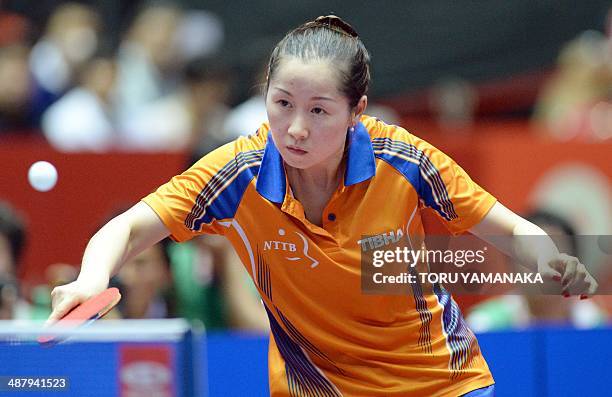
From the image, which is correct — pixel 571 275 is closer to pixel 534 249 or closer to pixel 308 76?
pixel 534 249

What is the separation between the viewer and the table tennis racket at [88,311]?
246 centimetres

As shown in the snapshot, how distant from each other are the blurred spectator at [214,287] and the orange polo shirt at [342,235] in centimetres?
236

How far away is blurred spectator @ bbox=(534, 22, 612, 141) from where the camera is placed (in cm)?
772

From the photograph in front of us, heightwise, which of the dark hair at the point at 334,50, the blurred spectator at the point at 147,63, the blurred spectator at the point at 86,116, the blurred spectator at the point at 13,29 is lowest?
the dark hair at the point at 334,50

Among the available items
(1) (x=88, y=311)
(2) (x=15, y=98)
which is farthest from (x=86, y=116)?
(1) (x=88, y=311)

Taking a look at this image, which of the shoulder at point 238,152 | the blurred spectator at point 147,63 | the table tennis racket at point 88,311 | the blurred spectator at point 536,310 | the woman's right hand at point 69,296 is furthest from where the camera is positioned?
the blurred spectator at point 147,63

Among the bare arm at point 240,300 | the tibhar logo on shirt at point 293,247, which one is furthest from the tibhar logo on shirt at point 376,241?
the bare arm at point 240,300

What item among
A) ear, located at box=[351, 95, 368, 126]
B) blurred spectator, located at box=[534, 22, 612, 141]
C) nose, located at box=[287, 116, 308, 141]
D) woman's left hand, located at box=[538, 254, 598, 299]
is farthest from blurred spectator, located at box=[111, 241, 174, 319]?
blurred spectator, located at box=[534, 22, 612, 141]

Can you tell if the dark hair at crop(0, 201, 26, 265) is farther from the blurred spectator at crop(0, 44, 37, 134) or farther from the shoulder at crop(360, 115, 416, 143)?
the shoulder at crop(360, 115, 416, 143)

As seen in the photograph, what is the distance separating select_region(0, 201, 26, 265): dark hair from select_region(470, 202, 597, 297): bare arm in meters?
2.78

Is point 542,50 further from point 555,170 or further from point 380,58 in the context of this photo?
point 555,170

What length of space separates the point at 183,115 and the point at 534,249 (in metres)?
4.68

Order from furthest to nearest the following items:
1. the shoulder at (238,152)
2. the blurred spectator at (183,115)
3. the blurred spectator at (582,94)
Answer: the blurred spectator at (582,94), the blurred spectator at (183,115), the shoulder at (238,152)

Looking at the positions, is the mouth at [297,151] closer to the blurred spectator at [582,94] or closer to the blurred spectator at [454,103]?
the blurred spectator at [582,94]
